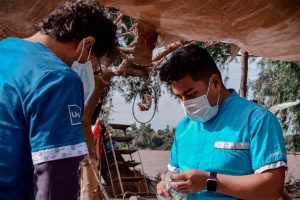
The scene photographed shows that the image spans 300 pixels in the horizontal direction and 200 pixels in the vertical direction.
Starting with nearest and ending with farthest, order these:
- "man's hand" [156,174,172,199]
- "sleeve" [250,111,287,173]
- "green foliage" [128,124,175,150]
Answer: "sleeve" [250,111,287,173] < "man's hand" [156,174,172,199] < "green foliage" [128,124,175,150]

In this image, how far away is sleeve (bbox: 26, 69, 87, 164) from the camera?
60.9 inches

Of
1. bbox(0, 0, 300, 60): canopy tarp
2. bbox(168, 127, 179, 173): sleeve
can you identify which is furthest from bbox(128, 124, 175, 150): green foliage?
bbox(168, 127, 179, 173): sleeve

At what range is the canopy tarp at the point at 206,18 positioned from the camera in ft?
10.4

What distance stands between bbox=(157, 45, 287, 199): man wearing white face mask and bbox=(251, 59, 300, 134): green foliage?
Result: 10.9 m

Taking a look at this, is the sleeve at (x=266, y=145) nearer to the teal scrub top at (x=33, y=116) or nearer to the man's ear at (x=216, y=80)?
the man's ear at (x=216, y=80)

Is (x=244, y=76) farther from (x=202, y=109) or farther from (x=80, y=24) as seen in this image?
(x=80, y=24)

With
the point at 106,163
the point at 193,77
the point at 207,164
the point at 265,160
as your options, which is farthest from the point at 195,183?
the point at 106,163

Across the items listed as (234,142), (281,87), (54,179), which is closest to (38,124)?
(54,179)

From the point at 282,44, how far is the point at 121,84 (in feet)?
39.4

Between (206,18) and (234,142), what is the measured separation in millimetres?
1257

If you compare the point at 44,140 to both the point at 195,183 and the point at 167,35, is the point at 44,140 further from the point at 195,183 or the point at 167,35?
the point at 167,35

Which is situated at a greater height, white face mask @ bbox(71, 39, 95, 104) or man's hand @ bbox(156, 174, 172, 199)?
white face mask @ bbox(71, 39, 95, 104)

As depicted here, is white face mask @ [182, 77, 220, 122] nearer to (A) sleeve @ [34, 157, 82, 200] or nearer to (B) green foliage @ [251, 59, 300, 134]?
(A) sleeve @ [34, 157, 82, 200]

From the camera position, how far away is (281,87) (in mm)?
14211
